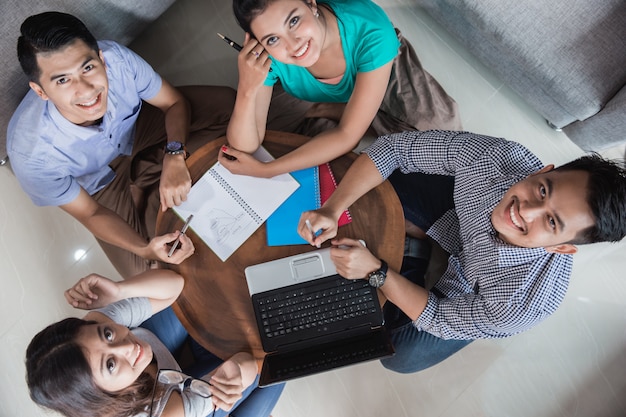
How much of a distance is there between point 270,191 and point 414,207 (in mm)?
518

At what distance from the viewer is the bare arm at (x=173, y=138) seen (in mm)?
1444

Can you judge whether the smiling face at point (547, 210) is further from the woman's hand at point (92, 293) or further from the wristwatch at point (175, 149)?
the woman's hand at point (92, 293)

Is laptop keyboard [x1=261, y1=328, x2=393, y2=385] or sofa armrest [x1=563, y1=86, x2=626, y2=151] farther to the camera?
sofa armrest [x1=563, y1=86, x2=626, y2=151]

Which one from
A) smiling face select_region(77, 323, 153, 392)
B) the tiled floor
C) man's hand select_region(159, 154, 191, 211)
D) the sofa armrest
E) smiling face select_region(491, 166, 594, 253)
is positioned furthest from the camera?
the tiled floor

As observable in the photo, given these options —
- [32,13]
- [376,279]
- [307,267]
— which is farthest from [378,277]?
[32,13]

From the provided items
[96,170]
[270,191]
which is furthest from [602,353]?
[96,170]

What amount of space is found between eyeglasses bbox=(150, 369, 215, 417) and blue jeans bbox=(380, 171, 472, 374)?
627 millimetres

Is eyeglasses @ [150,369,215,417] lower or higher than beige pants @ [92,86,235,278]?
lower

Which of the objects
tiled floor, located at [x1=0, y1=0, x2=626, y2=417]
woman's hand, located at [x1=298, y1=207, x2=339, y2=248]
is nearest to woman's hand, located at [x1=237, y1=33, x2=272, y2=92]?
woman's hand, located at [x1=298, y1=207, x2=339, y2=248]

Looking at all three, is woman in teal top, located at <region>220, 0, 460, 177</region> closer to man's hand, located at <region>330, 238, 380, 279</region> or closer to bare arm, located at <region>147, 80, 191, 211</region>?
bare arm, located at <region>147, 80, 191, 211</region>

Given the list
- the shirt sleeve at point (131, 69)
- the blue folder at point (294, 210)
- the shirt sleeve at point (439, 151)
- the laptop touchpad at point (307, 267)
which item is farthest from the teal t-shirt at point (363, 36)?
the laptop touchpad at point (307, 267)

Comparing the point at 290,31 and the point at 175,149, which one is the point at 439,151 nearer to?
the point at 290,31

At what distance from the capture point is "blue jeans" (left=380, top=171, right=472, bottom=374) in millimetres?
1557

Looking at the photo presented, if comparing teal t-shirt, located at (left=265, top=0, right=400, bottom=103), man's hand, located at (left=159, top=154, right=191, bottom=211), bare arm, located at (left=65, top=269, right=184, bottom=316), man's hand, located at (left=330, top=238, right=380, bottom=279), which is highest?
teal t-shirt, located at (left=265, top=0, right=400, bottom=103)
